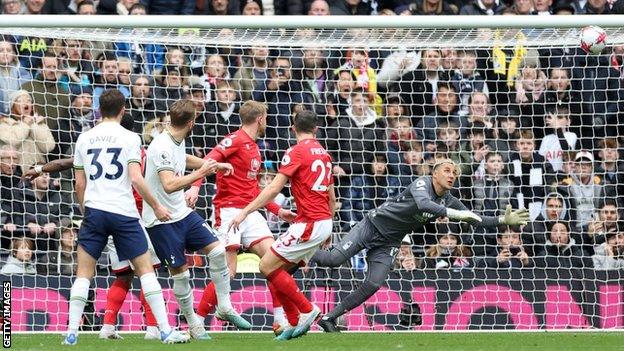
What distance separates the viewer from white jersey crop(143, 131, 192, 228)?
423 inches

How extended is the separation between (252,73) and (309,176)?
3756 millimetres

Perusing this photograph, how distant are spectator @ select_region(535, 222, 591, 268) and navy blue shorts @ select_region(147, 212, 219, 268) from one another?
4505mm

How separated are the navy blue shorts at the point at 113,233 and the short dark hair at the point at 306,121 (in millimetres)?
1894

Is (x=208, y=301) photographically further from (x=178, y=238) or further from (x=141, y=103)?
(x=141, y=103)

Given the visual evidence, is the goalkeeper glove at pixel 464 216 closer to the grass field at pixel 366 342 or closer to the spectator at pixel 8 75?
the grass field at pixel 366 342

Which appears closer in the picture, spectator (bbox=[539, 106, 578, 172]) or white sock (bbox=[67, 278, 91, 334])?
white sock (bbox=[67, 278, 91, 334])

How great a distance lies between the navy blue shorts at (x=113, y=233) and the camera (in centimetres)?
1030

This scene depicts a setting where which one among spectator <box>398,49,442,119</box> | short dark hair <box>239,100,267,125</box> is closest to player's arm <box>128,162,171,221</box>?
short dark hair <box>239,100,267,125</box>

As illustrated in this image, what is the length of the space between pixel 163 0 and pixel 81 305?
7.72m

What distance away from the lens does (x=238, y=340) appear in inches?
451

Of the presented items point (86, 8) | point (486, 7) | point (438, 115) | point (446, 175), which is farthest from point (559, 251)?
point (86, 8)

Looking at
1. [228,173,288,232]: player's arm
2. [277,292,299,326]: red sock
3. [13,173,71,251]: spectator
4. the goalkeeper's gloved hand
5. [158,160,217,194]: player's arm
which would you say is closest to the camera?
[158,160,217,194]: player's arm

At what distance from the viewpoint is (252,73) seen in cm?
1505

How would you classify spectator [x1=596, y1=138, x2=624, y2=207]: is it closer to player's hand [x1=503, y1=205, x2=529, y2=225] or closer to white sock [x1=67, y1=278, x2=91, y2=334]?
player's hand [x1=503, y1=205, x2=529, y2=225]
